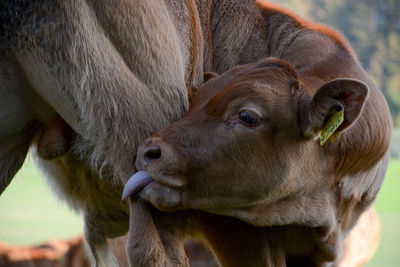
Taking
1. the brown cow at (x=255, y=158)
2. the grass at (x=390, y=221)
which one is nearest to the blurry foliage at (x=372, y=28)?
the grass at (x=390, y=221)

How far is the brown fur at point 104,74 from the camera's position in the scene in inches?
109

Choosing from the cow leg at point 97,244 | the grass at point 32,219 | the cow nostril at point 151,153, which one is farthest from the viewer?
the grass at point 32,219

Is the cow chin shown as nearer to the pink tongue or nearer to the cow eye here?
the pink tongue

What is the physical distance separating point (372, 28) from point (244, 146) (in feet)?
38.0

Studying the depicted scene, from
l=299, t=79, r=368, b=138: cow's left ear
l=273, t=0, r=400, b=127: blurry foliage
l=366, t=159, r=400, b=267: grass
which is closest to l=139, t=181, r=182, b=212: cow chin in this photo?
l=299, t=79, r=368, b=138: cow's left ear

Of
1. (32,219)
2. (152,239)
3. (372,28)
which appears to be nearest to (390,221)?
(372,28)

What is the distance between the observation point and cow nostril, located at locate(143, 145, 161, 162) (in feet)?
8.93

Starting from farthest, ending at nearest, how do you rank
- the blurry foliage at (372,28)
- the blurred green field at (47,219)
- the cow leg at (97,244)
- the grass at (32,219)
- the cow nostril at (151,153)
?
the blurry foliage at (372,28)
the grass at (32,219)
the blurred green field at (47,219)
the cow leg at (97,244)
the cow nostril at (151,153)

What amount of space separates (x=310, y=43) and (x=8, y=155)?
6.10 feet

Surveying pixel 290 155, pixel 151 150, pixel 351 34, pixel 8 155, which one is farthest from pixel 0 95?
pixel 351 34

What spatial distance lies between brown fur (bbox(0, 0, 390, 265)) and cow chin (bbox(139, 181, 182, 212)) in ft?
0.60

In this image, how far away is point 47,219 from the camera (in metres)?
11.2

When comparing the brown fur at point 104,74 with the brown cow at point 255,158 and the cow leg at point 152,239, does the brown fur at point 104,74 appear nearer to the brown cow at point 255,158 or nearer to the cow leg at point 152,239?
the brown cow at point 255,158

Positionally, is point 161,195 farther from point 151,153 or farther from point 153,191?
point 151,153
